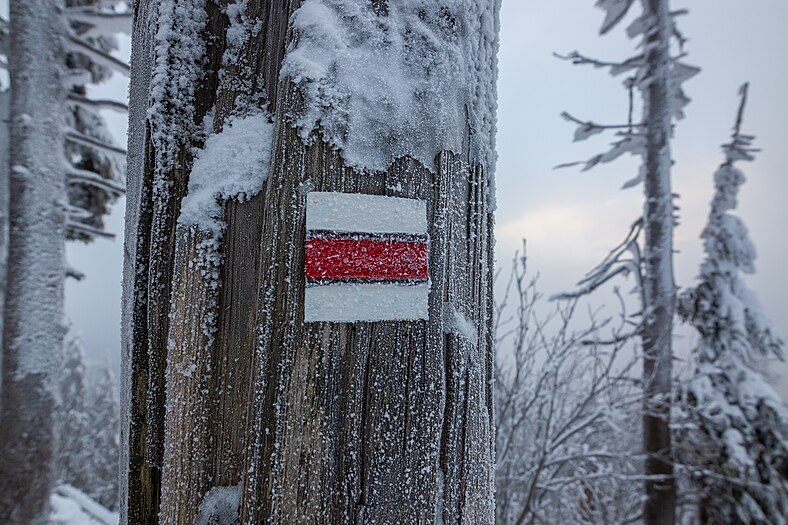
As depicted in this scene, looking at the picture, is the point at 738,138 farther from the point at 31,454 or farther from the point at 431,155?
the point at 31,454

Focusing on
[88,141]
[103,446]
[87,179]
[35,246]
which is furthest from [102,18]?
[103,446]

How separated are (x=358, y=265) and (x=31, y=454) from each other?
6.22 metres

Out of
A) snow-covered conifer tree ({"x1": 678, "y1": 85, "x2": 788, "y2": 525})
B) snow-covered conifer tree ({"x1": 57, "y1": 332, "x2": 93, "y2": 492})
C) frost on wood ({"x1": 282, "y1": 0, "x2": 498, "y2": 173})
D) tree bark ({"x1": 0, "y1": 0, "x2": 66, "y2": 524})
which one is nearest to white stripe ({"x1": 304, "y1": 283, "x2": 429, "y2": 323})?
frost on wood ({"x1": 282, "y1": 0, "x2": 498, "y2": 173})

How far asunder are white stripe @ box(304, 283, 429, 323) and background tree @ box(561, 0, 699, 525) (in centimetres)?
614

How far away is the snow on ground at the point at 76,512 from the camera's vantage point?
5.79 metres

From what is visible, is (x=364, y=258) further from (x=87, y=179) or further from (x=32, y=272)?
(x=87, y=179)

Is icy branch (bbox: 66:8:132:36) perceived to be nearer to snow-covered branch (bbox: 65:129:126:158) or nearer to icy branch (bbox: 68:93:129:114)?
icy branch (bbox: 68:93:129:114)

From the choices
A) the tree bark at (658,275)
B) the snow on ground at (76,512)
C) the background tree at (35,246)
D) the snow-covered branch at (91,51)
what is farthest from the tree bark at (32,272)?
the tree bark at (658,275)

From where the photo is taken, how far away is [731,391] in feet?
24.3

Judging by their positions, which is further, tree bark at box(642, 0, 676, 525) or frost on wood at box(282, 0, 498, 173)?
tree bark at box(642, 0, 676, 525)

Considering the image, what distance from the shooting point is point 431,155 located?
0.73 meters

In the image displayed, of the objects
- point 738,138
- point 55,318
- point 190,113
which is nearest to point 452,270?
point 190,113

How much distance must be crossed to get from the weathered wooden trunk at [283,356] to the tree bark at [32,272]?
5.44 metres

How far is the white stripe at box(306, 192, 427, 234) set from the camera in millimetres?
682
